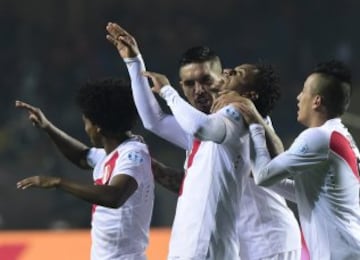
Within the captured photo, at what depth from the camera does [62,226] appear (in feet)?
23.4

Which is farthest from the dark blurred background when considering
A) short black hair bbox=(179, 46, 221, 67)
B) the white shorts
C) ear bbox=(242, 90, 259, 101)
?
→ ear bbox=(242, 90, 259, 101)

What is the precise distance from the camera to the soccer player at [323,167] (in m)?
3.22

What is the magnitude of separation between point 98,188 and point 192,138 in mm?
579

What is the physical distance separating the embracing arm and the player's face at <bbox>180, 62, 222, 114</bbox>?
525mm

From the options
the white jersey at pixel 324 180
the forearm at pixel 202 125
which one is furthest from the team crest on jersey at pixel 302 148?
the forearm at pixel 202 125

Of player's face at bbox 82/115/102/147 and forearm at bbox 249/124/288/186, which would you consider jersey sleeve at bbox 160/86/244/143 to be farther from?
player's face at bbox 82/115/102/147

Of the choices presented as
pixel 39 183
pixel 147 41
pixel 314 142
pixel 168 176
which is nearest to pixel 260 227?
pixel 168 176

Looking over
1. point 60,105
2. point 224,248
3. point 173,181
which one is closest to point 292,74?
point 60,105

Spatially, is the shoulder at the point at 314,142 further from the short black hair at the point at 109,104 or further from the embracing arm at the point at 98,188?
the short black hair at the point at 109,104

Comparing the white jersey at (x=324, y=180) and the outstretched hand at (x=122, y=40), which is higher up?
the outstretched hand at (x=122, y=40)

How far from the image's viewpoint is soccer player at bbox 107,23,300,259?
3.64 meters

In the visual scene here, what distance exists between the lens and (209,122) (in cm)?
319

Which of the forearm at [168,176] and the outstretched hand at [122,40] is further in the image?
the forearm at [168,176]

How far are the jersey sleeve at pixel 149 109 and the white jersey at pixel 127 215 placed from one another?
22 cm
